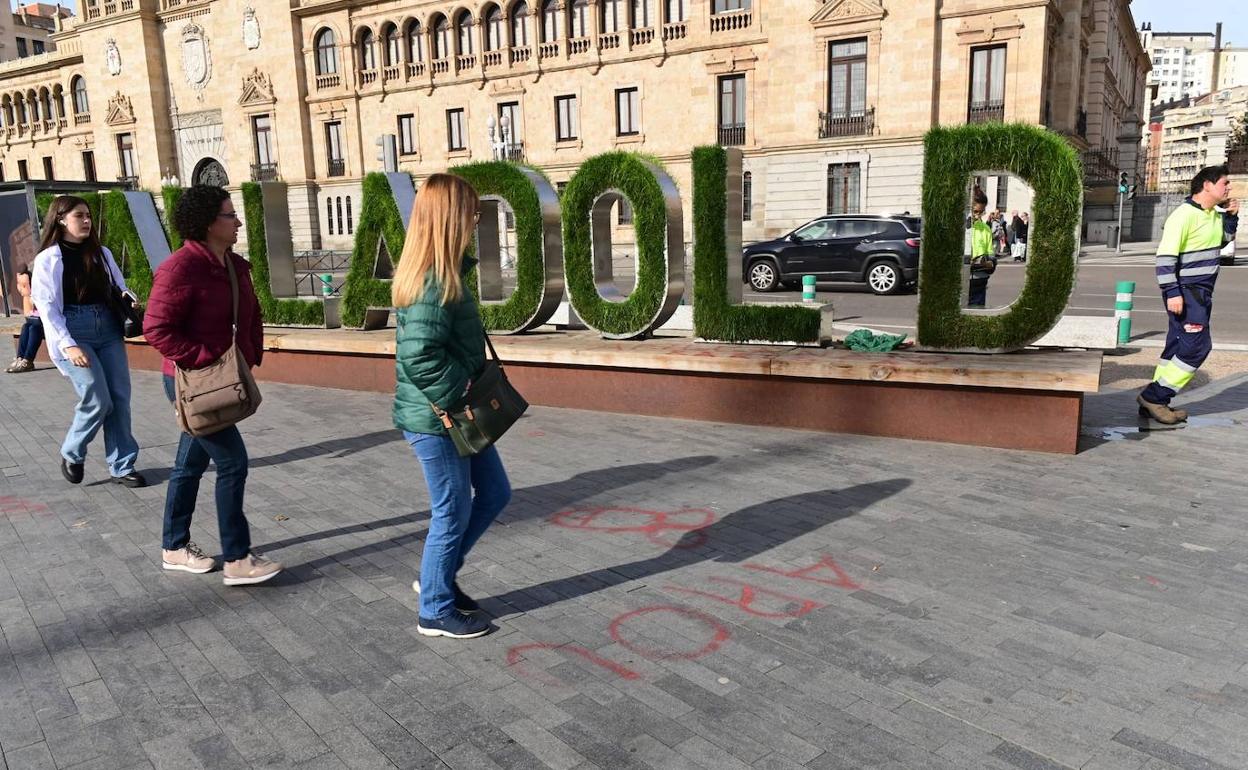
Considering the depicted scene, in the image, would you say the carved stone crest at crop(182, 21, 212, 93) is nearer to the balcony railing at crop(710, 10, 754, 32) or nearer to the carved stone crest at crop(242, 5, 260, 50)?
the carved stone crest at crop(242, 5, 260, 50)

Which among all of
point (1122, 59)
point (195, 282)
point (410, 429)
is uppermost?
point (1122, 59)

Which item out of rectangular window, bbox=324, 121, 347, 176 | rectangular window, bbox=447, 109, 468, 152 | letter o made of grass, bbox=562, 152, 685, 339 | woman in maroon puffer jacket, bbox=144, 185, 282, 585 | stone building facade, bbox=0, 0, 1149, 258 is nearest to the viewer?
woman in maroon puffer jacket, bbox=144, 185, 282, 585

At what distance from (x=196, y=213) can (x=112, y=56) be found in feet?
179

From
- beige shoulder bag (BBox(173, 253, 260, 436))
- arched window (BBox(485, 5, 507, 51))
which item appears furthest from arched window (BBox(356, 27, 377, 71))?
beige shoulder bag (BBox(173, 253, 260, 436))

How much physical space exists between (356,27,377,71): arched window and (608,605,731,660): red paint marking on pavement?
42169 mm

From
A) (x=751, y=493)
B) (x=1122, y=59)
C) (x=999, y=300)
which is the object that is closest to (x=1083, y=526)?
(x=751, y=493)

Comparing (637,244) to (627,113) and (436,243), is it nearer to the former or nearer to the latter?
(436,243)

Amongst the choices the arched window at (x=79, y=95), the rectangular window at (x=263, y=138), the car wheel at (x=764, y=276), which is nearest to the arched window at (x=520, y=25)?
the rectangular window at (x=263, y=138)

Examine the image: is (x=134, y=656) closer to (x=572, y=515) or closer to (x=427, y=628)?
(x=427, y=628)

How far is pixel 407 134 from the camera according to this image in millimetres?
41031

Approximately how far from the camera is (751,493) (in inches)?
210

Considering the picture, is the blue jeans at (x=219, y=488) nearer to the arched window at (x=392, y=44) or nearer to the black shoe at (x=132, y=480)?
the black shoe at (x=132, y=480)

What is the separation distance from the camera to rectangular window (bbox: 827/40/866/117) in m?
29.7

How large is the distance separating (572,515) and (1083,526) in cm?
276
